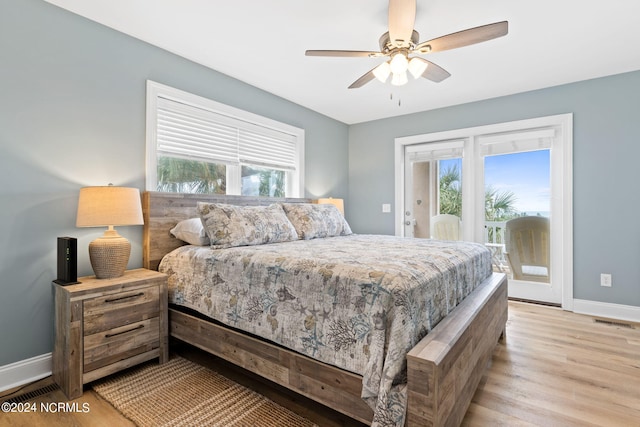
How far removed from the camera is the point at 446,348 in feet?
4.28

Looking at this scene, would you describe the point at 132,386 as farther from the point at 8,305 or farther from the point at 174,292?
the point at 8,305

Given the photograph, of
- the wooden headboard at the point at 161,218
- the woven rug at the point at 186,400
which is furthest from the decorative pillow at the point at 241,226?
the woven rug at the point at 186,400

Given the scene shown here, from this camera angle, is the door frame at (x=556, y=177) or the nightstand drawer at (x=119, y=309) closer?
the nightstand drawer at (x=119, y=309)

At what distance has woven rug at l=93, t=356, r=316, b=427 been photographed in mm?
1638

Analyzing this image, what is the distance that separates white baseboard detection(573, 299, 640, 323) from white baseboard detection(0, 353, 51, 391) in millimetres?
4609

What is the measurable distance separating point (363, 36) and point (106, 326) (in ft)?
8.80

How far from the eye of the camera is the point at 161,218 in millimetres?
2553

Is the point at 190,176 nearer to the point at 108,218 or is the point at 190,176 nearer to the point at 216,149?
the point at 216,149

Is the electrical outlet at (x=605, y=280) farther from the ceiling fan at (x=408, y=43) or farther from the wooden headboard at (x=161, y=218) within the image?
the wooden headboard at (x=161, y=218)

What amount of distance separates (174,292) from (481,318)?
205 cm

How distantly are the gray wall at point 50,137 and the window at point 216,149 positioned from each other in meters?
0.17

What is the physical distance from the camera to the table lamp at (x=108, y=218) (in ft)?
6.50

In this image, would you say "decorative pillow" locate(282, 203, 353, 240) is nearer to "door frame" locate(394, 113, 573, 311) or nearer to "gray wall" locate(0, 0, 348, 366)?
"gray wall" locate(0, 0, 348, 366)

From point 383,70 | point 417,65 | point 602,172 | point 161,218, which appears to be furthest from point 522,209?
point 161,218
